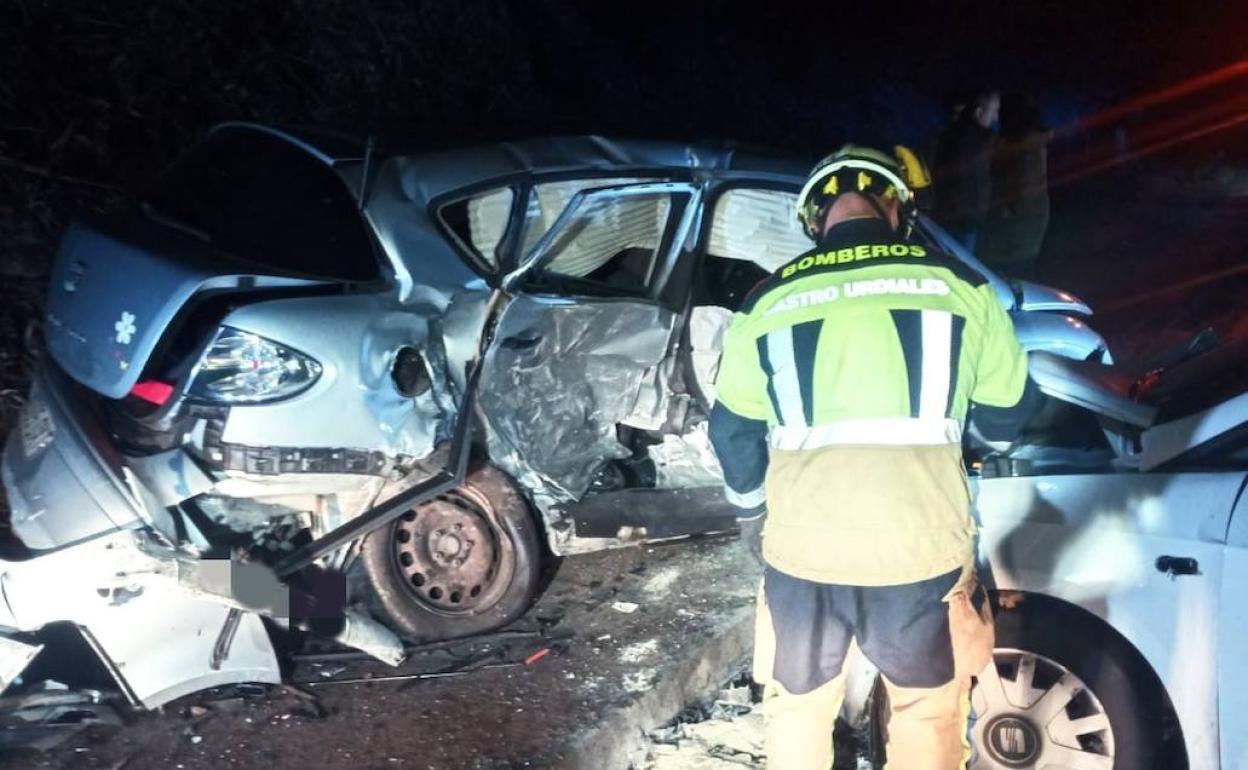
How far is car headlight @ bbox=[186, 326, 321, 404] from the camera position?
3320 millimetres

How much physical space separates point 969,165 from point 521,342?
14.2ft

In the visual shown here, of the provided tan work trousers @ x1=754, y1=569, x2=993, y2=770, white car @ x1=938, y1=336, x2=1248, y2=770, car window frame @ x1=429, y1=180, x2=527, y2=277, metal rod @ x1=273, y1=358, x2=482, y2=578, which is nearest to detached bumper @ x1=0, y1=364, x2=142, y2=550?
metal rod @ x1=273, y1=358, x2=482, y2=578

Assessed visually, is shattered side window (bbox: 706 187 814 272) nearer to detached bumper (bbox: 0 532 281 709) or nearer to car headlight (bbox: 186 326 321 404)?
car headlight (bbox: 186 326 321 404)

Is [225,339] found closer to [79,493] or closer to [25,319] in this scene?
[79,493]

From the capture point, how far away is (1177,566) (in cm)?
249

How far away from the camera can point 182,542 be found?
3350 mm

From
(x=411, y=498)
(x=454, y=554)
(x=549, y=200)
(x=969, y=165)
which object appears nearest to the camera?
(x=411, y=498)

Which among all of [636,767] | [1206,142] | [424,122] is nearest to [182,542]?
[636,767]

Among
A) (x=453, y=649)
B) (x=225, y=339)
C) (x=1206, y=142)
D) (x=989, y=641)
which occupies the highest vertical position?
(x=1206, y=142)

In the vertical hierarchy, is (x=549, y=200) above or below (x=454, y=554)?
above

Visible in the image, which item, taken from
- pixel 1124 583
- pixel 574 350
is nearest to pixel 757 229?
pixel 574 350

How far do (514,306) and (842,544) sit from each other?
1.91 metres

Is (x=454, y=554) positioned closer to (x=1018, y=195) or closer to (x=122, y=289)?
(x=122, y=289)

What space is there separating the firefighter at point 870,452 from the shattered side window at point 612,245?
1658mm
